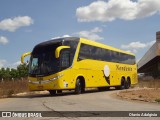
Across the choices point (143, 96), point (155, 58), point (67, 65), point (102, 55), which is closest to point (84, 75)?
point (67, 65)

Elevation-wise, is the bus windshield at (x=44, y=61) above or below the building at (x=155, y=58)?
below

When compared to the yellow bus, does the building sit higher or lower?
higher

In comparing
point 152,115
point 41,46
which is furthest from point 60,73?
point 152,115

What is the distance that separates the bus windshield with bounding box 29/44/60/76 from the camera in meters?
21.2

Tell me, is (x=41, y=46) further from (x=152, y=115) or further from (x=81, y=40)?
(x=152, y=115)

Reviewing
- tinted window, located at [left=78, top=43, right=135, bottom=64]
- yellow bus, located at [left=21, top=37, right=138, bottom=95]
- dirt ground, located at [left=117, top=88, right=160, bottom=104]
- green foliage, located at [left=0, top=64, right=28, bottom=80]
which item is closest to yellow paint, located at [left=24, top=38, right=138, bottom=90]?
yellow bus, located at [left=21, top=37, right=138, bottom=95]

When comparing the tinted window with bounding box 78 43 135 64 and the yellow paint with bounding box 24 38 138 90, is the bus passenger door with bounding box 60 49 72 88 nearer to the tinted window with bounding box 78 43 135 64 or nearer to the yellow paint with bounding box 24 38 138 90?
the yellow paint with bounding box 24 38 138 90

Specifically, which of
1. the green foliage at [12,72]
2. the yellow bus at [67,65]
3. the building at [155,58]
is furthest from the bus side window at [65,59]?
the green foliage at [12,72]

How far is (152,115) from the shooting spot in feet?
37.8

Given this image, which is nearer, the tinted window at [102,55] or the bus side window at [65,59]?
the bus side window at [65,59]

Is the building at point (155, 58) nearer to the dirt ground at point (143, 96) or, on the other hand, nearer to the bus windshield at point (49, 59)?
the dirt ground at point (143, 96)

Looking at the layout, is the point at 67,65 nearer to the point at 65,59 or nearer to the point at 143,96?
the point at 65,59

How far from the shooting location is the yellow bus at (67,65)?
21156 millimetres

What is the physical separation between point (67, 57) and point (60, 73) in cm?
117
